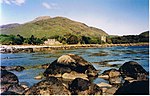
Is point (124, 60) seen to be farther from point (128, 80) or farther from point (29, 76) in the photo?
point (29, 76)

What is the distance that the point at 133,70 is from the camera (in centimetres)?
797

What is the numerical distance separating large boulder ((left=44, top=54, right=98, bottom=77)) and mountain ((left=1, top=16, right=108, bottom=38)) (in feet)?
2.16

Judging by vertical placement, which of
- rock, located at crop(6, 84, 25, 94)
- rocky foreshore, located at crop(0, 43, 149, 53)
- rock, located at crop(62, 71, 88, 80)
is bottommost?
rock, located at crop(6, 84, 25, 94)

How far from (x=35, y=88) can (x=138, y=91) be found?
211 cm

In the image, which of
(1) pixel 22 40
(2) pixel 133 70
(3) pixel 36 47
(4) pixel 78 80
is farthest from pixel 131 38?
(1) pixel 22 40

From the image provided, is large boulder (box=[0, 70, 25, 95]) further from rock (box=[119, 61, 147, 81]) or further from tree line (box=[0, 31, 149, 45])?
rock (box=[119, 61, 147, 81])

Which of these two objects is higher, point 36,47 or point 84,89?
point 36,47

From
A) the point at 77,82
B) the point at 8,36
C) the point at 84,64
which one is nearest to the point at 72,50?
the point at 84,64

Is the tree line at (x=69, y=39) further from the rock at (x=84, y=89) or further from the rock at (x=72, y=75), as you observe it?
the rock at (x=84, y=89)

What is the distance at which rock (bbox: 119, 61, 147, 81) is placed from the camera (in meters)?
7.46

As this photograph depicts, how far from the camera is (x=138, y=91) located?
6.55 metres

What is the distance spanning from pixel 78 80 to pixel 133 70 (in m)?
1.46

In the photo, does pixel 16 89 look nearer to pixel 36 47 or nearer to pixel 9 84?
pixel 9 84

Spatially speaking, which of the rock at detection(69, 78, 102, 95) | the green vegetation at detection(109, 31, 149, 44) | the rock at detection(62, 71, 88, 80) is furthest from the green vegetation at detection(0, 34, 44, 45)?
the green vegetation at detection(109, 31, 149, 44)
